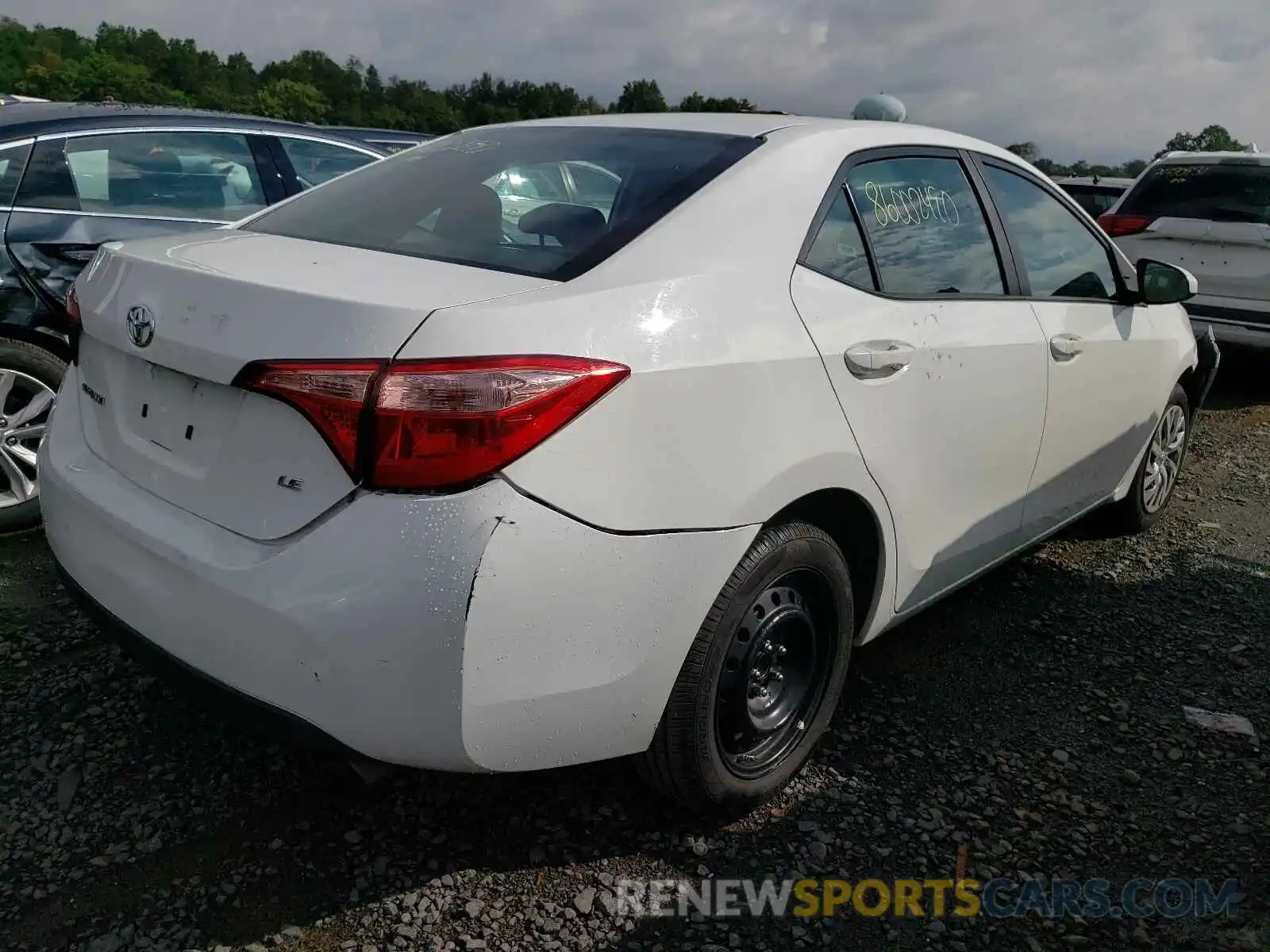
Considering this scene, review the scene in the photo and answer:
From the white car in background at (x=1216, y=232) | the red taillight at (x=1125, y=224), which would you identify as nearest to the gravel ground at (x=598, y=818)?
the white car in background at (x=1216, y=232)

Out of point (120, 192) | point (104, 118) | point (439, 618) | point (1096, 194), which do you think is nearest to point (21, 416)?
point (120, 192)

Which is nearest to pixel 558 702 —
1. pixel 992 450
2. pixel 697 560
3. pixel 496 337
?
pixel 697 560

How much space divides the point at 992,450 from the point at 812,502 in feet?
2.69

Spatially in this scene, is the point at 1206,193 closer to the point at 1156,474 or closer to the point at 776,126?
the point at 1156,474

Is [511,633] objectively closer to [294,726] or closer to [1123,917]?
[294,726]

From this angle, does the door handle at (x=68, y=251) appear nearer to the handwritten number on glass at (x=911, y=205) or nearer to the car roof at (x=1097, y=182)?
the handwritten number on glass at (x=911, y=205)

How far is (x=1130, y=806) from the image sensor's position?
8.54 feet

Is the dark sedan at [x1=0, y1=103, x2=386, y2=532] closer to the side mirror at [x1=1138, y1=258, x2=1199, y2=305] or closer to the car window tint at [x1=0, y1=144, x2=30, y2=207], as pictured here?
the car window tint at [x1=0, y1=144, x2=30, y2=207]

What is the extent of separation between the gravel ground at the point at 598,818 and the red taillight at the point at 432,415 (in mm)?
777

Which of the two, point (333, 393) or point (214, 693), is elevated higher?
point (333, 393)

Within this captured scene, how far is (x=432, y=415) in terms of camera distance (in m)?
1.69

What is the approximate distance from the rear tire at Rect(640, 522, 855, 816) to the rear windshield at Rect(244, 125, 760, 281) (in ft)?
2.51

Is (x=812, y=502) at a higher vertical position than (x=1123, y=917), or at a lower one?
higher

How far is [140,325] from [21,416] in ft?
7.13
